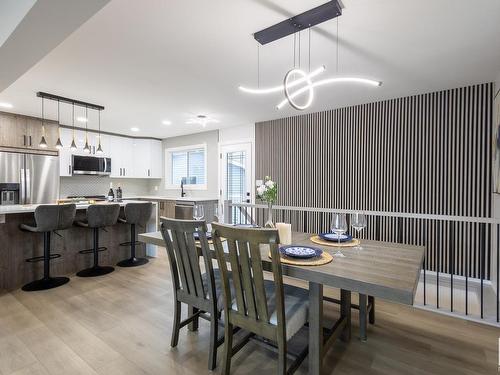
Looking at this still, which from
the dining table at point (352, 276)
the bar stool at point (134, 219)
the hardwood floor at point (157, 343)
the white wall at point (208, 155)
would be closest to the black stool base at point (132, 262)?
the bar stool at point (134, 219)

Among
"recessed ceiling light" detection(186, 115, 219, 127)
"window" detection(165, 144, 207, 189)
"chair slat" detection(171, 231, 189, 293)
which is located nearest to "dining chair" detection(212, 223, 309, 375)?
"chair slat" detection(171, 231, 189, 293)

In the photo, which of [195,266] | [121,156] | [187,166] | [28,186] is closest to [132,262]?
[28,186]

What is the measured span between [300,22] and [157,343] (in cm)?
270

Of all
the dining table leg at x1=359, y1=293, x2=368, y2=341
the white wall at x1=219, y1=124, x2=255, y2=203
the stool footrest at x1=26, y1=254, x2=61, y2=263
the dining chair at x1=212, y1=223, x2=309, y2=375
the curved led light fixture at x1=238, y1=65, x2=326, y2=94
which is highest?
the white wall at x1=219, y1=124, x2=255, y2=203

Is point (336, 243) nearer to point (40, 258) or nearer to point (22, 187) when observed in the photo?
point (40, 258)

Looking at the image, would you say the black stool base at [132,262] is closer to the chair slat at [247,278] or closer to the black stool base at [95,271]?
the black stool base at [95,271]

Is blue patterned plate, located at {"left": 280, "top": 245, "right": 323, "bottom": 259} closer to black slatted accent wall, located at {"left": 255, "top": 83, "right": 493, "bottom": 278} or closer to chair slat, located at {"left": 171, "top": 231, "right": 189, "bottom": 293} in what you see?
chair slat, located at {"left": 171, "top": 231, "right": 189, "bottom": 293}

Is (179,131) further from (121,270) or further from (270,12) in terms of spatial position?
(270,12)

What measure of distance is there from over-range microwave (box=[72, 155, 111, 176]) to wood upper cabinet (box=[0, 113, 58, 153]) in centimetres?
61

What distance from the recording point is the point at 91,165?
5871 millimetres

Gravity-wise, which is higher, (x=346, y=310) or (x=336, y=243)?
(x=336, y=243)

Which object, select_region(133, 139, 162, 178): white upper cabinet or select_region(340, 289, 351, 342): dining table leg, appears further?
select_region(133, 139, 162, 178): white upper cabinet

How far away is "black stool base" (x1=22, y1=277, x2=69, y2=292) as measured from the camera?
310cm

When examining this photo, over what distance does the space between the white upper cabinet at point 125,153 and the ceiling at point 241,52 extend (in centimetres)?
181
